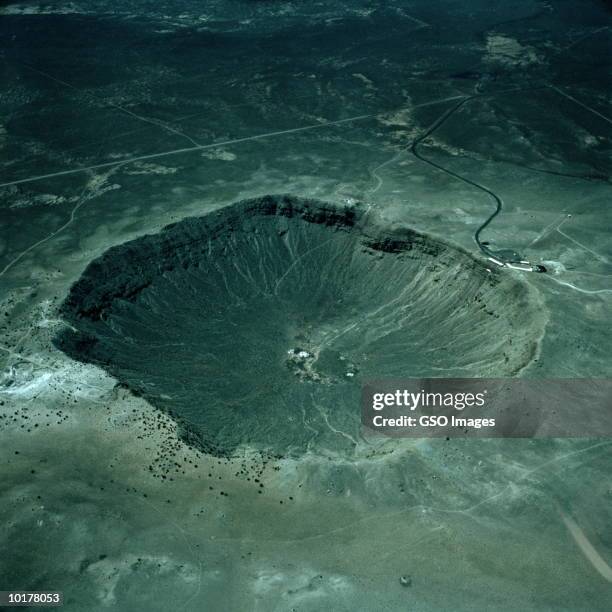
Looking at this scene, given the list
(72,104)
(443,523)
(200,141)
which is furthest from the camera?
(72,104)

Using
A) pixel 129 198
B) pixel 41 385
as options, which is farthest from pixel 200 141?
pixel 41 385

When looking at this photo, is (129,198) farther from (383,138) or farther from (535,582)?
(535,582)
